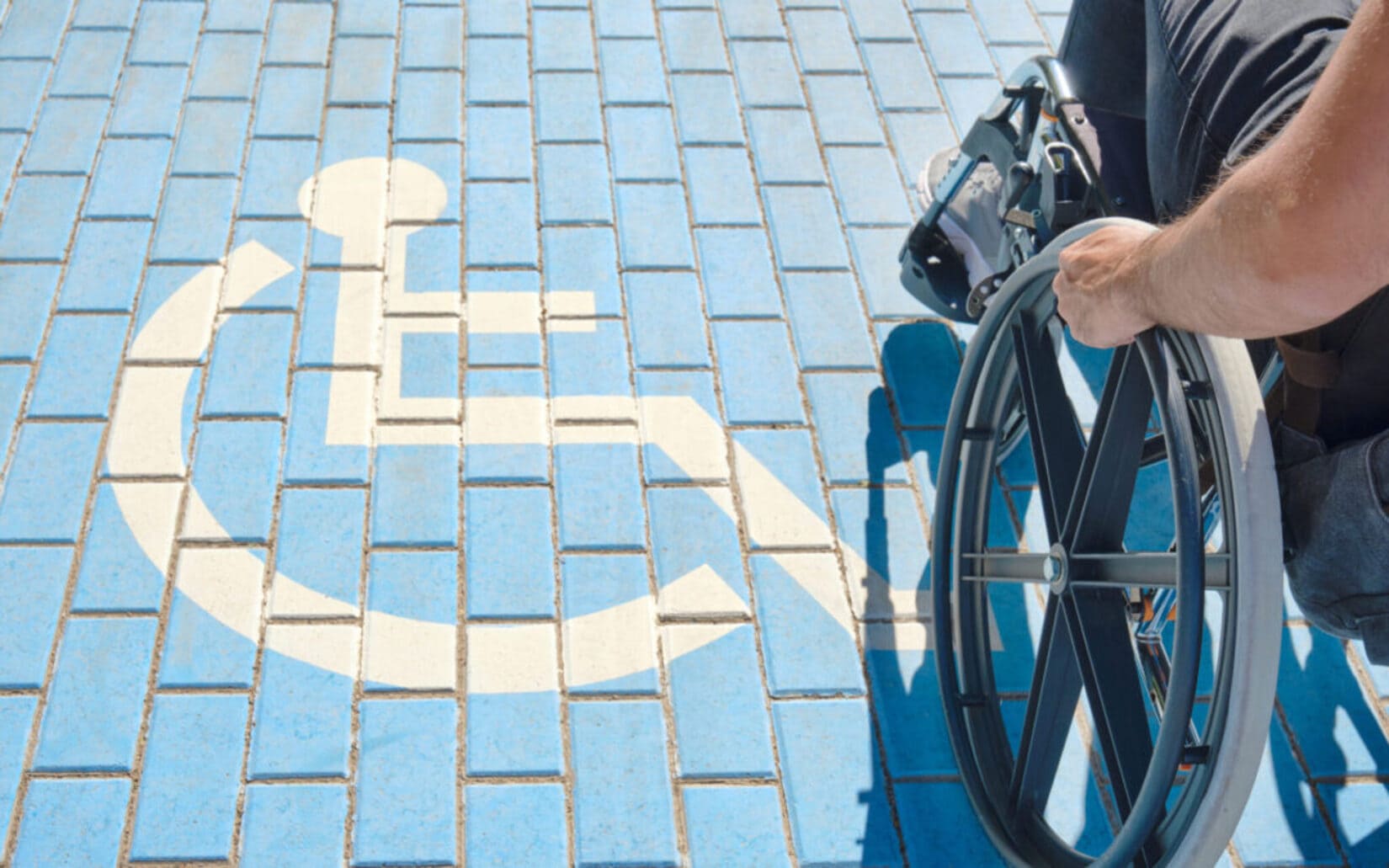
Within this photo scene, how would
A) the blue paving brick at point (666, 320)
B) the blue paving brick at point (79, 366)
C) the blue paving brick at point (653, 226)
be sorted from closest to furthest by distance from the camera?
the blue paving brick at point (79, 366) → the blue paving brick at point (666, 320) → the blue paving brick at point (653, 226)

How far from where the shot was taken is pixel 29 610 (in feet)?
8.28

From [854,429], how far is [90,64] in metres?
2.58

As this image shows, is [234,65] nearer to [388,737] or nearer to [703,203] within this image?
[703,203]

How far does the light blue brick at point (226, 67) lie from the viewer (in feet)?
12.1

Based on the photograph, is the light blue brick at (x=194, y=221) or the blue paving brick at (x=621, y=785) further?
the light blue brick at (x=194, y=221)

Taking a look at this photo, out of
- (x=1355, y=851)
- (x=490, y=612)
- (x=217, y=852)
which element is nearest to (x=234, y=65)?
(x=490, y=612)

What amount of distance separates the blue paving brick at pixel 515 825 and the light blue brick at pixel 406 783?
42 mm

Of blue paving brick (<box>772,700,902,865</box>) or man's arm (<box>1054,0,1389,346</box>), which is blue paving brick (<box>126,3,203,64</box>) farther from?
man's arm (<box>1054,0,1389,346</box>)

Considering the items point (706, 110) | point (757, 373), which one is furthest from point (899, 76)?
point (757, 373)

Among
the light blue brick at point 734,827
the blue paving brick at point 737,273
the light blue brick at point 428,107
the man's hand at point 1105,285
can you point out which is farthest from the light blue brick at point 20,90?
the man's hand at point 1105,285

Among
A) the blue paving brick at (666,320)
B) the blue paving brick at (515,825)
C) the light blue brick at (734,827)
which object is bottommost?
the light blue brick at (734,827)

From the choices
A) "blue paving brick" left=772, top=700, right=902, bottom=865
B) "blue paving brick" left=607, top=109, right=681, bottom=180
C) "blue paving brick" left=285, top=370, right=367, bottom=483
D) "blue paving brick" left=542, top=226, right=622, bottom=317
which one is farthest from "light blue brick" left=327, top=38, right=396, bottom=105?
"blue paving brick" left=772, top=700, right=902, bottom=865

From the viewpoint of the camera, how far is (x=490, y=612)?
2.57 meters

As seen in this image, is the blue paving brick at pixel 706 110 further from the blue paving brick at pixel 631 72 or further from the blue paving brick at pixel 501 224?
the blue paving brick at pixel 501 224
